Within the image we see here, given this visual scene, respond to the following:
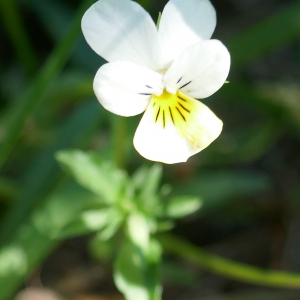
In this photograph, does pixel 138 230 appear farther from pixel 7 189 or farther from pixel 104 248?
pixel 7 189

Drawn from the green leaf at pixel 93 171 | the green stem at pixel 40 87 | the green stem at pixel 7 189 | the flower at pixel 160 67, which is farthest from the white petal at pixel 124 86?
the green stem at pixel 7 189

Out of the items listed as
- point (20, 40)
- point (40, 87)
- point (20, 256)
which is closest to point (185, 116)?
point (40, 87)

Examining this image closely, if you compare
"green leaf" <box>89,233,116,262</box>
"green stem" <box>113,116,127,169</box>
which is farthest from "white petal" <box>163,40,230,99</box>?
"green leaf" <box>89,233,116,262</box>

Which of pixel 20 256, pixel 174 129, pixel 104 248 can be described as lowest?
pixel 104 248

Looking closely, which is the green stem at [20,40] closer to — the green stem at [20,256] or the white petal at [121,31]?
the green stem at [20,256]

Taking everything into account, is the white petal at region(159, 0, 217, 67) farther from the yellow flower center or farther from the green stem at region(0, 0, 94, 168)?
the green stem at region(0, 0, 94, 168)

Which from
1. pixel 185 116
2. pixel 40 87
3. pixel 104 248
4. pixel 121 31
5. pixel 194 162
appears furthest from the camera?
pixel 194 162
